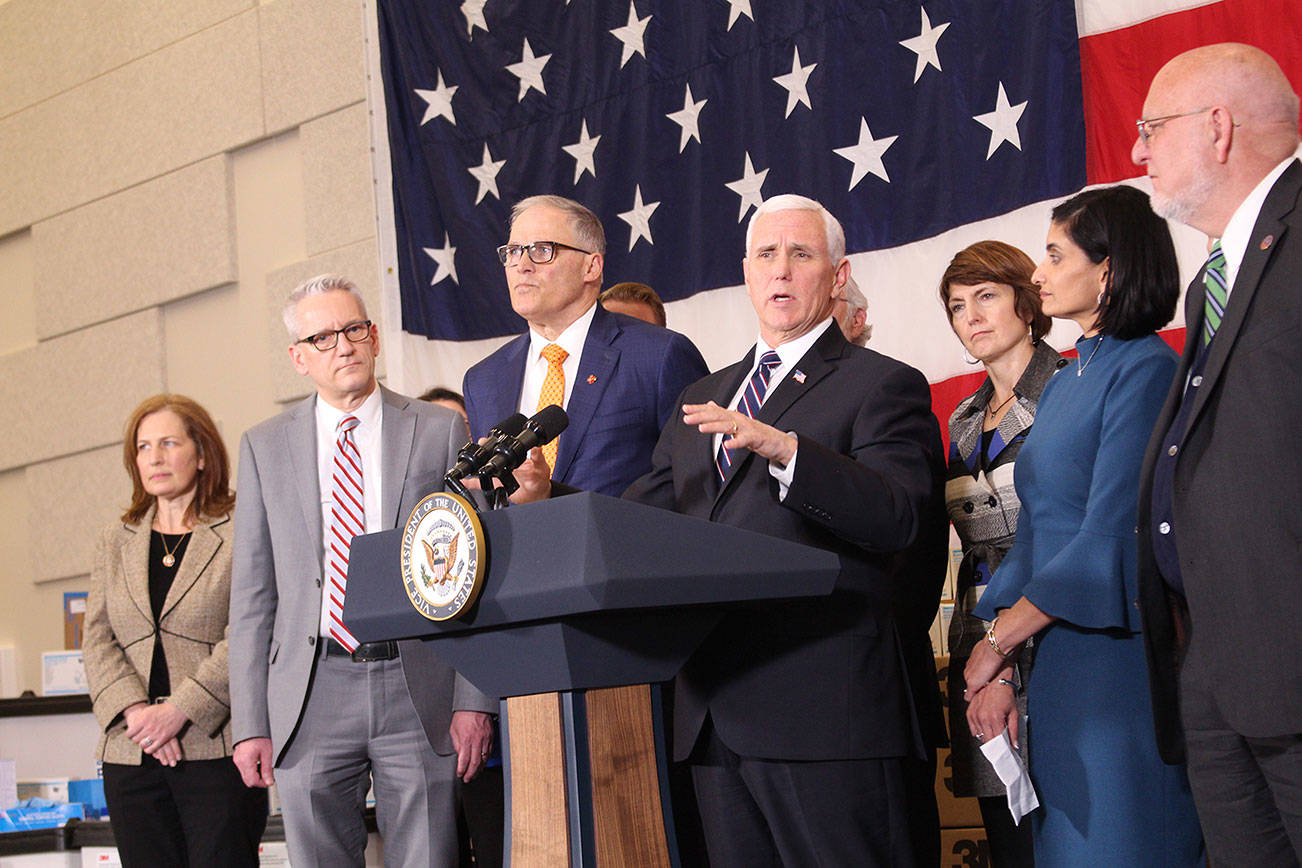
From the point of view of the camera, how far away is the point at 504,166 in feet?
17.5

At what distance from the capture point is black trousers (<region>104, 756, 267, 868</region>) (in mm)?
3365

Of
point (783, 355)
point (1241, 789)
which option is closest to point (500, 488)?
point (783, 355)

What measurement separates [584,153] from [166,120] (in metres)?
2.95

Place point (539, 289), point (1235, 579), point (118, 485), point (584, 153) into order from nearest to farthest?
point (1235, 579)
point (539, 289)
point (584, 153)
point (118, 485)

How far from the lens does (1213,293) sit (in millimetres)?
1878

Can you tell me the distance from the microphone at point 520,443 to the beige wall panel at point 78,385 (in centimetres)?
549

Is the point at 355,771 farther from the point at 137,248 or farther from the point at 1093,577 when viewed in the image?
the point at 137,248

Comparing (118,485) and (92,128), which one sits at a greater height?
(92,128)

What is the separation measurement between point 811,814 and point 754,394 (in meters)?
0.72

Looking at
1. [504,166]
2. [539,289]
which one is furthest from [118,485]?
[539,289]

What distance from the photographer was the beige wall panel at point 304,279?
19.2ft

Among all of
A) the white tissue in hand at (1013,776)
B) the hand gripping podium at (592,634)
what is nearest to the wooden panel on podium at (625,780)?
the hand gripping podium at (592,634)

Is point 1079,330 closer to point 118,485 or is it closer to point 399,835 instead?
point 399,835

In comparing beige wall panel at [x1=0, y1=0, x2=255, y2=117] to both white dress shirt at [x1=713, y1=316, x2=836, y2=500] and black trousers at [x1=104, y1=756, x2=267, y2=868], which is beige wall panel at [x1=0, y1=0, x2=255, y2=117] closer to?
black trousers at [x1=104, y1=756, x2=267, y2=868]
